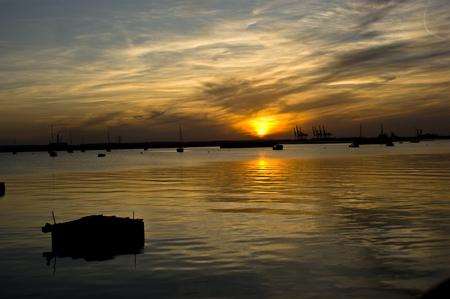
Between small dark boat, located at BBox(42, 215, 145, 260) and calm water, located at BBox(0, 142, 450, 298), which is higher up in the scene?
small dark boat, located at BBox(42, 215, 145, 260)

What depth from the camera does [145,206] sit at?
45656 mm

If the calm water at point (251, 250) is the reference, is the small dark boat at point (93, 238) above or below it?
above

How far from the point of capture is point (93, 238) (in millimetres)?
27359

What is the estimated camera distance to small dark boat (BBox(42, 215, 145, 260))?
27156 millimetres

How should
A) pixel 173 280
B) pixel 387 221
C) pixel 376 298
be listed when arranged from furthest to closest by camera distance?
1. pixel 387 221
2. pixel 173 280
3. pixel 376 298

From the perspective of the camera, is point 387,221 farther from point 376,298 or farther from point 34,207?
point 34,207

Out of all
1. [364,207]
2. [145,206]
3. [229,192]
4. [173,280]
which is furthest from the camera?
[229,192]

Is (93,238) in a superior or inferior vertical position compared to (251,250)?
superior

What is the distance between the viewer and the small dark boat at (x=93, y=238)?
2716 centimetres

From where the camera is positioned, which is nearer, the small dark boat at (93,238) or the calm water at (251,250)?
the calm water at (251,250)

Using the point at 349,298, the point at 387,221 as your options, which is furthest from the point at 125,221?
the point at 387,221

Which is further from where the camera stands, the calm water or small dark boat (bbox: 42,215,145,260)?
small dark boat (bbox: 42,215,145,260)

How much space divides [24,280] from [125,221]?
23.7ft

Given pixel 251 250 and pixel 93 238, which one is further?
pixel 93 238
